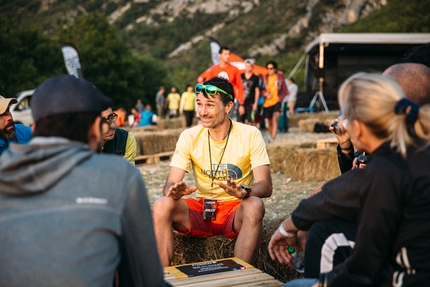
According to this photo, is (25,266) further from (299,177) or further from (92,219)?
(299,177)

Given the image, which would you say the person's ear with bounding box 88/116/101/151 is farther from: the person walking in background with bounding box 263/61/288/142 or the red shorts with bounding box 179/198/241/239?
the person walking in background with bounding box 263/61/288/142

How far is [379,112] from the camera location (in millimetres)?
2152

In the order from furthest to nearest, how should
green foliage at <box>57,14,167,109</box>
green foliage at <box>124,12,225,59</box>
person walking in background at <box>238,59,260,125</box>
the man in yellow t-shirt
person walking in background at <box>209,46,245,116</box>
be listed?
1. green foliage at <box>124,12,225,59</box>
2. green foliage at <box>57,14,167,109</box>
3. person walking in background at <box>238,59,260,125</box>
4. person walking in background at <box>209,46,245,116</box>
5. the man in yellow t-shirt

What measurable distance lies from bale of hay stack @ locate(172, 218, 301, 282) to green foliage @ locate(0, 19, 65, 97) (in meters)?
40.9

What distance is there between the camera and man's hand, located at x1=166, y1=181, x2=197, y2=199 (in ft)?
12.1

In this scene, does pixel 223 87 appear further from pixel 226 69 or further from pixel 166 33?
pixel 166 33

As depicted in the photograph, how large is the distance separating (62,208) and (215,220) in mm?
2477

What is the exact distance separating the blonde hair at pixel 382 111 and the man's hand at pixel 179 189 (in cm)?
168

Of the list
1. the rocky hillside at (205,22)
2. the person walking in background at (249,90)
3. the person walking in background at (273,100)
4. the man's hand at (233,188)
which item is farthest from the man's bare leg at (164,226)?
the rocky hillside at (205,22)

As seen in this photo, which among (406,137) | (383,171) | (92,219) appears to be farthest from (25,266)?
(406,137)

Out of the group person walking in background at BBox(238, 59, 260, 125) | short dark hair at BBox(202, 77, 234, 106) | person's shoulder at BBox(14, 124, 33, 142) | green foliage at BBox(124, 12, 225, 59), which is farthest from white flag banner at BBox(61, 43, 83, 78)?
green foliage at BBox(124, 12, 225, 59)

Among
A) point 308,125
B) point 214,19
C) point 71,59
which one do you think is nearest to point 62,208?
point 308,125

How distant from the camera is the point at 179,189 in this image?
12.3ft

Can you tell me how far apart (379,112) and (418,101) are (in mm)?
683
